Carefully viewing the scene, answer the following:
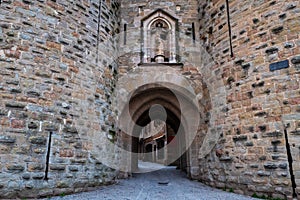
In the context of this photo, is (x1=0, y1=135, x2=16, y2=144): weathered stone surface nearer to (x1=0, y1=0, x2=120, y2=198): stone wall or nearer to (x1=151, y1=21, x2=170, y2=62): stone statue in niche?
(x1=0, y1=0, x2=120, y2=198): stone wall

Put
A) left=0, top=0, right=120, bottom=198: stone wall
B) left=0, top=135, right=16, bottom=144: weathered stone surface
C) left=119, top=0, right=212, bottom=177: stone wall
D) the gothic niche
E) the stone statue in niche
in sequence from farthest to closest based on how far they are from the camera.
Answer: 1. the stone statue in niche
2. the gothic niche
3. left=119, top=0, right=212, bottom=177: stone wall
4. left=0, top=0, right=120, bottom=198: stone wall
5. left=0, top=135, right=16, bottom=144: weathered stone surface

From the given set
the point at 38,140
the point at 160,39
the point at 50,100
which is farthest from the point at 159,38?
the point at 38,140

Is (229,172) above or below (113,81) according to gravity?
below

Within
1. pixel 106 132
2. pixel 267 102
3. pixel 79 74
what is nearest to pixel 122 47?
pixel 79 74

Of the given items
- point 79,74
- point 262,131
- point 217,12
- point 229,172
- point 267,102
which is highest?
point 217,12

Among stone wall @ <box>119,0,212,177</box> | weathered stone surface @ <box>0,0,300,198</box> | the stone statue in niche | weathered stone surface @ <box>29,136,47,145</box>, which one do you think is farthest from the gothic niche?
weathered stone surface @ <box>29,136,47,145</box>

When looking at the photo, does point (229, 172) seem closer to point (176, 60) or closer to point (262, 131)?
point (262, 131)

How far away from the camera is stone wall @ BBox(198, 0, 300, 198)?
141 inches

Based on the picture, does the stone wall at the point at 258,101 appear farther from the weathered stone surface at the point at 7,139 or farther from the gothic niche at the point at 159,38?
the weathered stone surface at the point at 7,139

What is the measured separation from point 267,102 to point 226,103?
0.85 m

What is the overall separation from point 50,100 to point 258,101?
3.49m

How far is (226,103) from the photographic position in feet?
15.1

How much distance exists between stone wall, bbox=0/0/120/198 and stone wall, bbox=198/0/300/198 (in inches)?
97.5

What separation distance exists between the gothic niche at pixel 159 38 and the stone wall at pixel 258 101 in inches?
59.5
